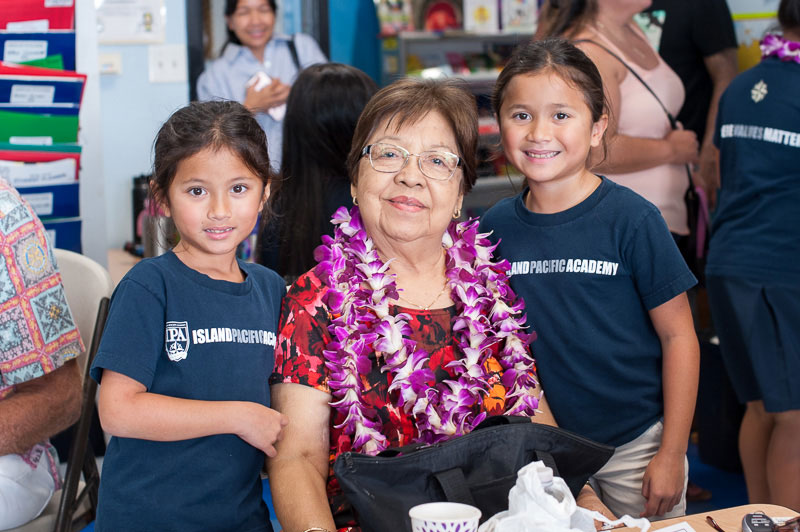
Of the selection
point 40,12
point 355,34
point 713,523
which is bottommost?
point 713,523

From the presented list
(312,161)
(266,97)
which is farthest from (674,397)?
(266,97)

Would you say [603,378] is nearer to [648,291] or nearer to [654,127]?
[648,291]

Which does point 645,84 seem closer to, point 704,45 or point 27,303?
point 704,45

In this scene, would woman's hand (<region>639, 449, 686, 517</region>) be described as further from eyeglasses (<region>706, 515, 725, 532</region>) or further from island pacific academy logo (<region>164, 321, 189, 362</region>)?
island pacific academy logo (<region>164, 321, 189, 362</region>)

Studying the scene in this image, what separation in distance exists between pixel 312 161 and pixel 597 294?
3.80 ft

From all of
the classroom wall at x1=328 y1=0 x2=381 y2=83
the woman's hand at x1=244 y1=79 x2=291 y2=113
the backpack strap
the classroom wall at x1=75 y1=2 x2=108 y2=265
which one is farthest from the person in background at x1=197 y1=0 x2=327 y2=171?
the backpack strap

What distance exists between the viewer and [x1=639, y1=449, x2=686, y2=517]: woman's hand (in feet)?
6.25

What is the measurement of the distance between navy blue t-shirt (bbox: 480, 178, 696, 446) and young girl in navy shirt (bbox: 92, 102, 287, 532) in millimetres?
632

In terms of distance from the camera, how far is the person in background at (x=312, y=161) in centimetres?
270

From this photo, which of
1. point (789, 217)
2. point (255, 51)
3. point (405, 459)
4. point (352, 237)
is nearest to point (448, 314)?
point (352, 237)

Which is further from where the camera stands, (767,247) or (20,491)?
(767,247)

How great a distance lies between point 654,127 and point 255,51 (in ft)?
8.85

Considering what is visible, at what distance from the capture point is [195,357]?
1.68 m

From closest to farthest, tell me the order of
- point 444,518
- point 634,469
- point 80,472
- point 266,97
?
point 444,518 → point 634,469 → point 80,472 → point 266,97
